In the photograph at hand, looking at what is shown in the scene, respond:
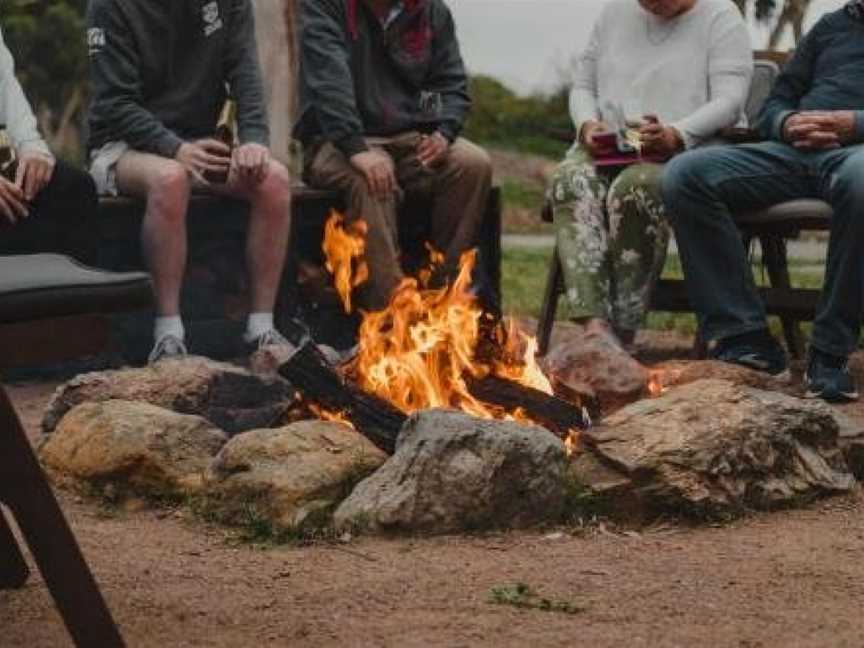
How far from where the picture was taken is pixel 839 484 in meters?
4.92

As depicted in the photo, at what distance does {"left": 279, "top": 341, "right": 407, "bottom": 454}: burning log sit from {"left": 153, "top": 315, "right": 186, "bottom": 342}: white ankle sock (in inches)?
65.1

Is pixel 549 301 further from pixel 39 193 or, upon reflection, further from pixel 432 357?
pixel 39 193

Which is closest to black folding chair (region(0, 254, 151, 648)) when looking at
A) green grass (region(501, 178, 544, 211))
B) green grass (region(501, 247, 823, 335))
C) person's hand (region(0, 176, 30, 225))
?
person's hand (region(0, 176, 30, 225))

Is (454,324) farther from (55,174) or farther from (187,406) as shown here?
(55,174)

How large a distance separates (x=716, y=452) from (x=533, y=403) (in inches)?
29.4

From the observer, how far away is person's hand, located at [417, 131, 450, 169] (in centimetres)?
714

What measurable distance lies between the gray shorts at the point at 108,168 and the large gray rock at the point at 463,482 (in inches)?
112

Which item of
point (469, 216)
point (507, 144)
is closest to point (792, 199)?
point (469, 216)

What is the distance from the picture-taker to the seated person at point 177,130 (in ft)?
22.5

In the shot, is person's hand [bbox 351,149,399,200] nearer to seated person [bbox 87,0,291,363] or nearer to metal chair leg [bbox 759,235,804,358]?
seated person [bbox 87,0,291,363]

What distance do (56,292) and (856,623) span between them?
67.8 inches

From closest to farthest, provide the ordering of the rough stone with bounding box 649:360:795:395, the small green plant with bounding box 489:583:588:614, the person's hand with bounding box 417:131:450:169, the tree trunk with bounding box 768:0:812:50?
the small green plant with bounding box 489:583:588:614
the rough stone with bounding box 649:360:795:395
the person's hand with bounding box 417:131:450:169
the tree trunk with bounding box 768:0:812:50

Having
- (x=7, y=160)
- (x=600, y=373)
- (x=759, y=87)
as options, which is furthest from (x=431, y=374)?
(x=759, y=87)

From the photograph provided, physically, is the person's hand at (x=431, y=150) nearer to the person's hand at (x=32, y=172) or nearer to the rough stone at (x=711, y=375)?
the person's hand at (x=32, y=172)
